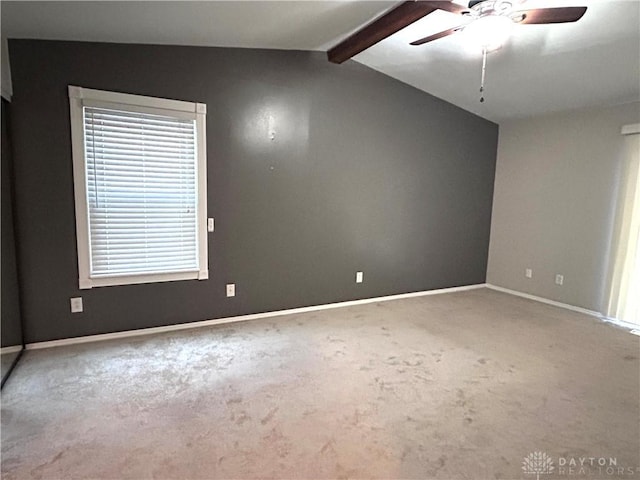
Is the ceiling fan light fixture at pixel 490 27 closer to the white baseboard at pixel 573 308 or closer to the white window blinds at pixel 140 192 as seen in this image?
the white window blinds at pixel 140 192

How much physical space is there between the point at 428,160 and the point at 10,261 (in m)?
4.31

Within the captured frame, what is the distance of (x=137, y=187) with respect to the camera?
3146 mm

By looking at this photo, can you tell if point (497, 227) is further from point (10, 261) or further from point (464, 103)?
point (10, 261)

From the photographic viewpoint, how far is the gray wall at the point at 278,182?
285cm

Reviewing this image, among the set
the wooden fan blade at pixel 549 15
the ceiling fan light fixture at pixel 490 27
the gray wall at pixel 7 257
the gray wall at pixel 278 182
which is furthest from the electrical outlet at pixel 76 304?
the wooden fan blade at pixel 549 15

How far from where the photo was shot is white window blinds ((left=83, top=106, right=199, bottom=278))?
3.00 meters

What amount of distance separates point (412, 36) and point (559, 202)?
275cm

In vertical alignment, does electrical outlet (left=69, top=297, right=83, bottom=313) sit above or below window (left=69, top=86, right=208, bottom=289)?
below

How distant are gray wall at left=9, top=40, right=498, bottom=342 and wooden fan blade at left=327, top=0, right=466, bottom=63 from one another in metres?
0.34

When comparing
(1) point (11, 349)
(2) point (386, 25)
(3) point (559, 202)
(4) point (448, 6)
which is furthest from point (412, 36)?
(1) point (11, 349)

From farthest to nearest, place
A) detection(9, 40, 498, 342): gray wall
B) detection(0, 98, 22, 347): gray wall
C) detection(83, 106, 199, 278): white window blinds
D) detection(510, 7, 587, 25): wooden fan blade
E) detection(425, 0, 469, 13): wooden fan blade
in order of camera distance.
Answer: detection(83, 106, 199, 278): white window blinds < detection(9, 40, 498, 342): gray wall < detection(0, 98, 22, 347): gray wall < detection(425, 0, 469, 13): wooden fan blade < detection(510, 7, 587, 25): wooden fan blade

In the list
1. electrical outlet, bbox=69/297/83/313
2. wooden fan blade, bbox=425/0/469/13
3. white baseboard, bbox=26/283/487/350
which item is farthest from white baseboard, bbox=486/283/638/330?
electrical outlet, bbox=69/297/83/313

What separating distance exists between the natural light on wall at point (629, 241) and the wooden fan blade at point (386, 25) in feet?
8.98

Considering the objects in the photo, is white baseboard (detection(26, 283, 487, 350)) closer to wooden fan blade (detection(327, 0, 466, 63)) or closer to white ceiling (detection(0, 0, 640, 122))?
white ceiling (detection(0, 0, 640, 122))
